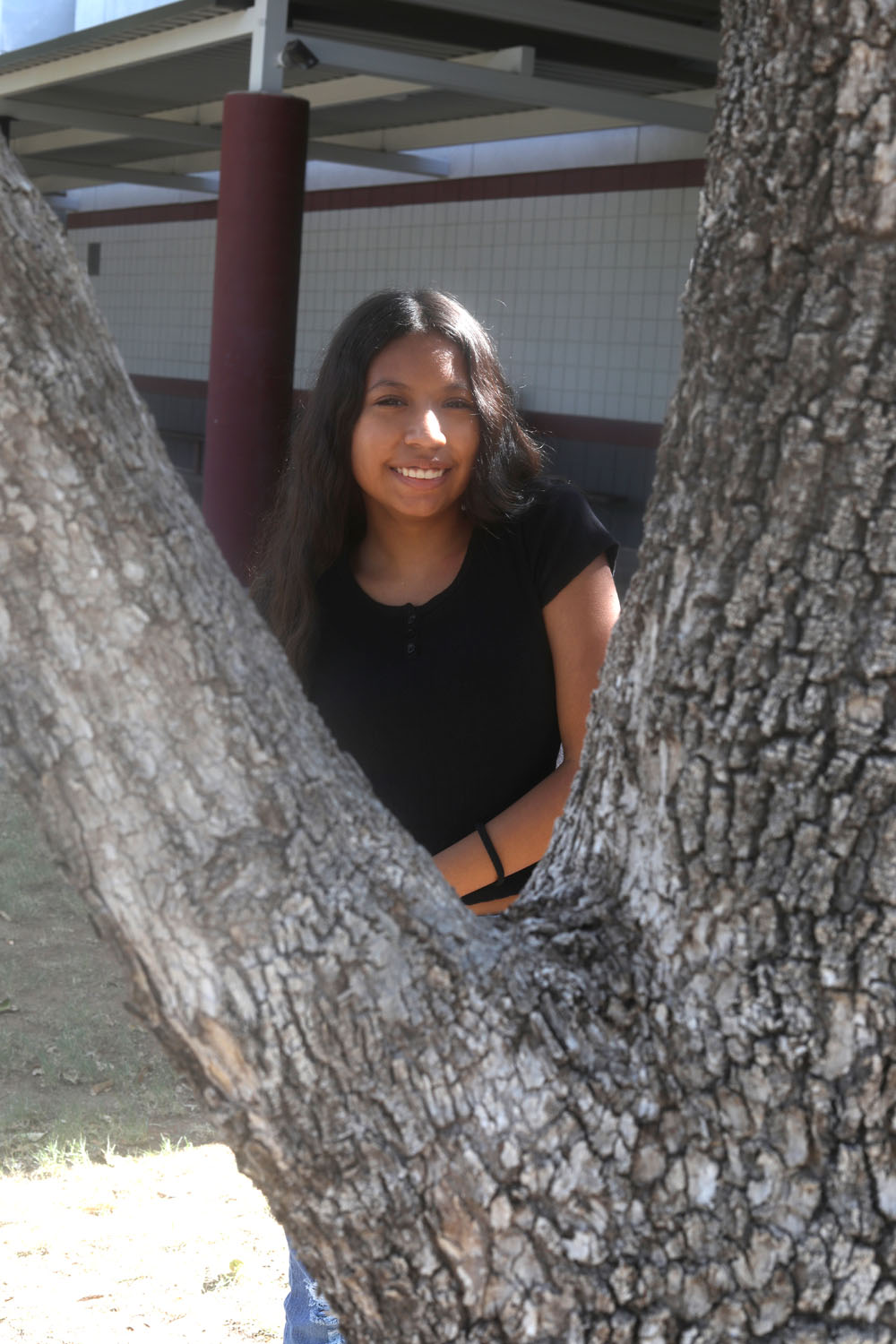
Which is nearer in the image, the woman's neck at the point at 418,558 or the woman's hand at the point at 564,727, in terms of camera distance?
the woman's hand at the point at 564,727

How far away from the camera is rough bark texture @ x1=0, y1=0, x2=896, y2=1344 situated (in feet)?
3.74

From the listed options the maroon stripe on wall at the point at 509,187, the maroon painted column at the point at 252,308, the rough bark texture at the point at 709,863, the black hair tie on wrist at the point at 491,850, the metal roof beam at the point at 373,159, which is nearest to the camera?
the rough bark texture at the point at 709,863

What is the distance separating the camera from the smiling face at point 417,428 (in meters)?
2.11

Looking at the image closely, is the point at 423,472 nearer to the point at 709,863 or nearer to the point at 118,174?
the point at 709,863

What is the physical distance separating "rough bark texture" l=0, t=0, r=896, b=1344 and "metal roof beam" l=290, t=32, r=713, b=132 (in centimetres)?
646

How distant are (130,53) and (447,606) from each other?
24.6ft

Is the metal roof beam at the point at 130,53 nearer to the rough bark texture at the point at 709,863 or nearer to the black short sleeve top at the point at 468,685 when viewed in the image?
the black short sleeve top at the point at 468,685

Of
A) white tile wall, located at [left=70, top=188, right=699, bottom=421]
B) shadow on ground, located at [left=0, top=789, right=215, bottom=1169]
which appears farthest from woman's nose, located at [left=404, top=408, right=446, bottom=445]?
white tile wall, located at [left=70, top=188, right=699, bottom=421]

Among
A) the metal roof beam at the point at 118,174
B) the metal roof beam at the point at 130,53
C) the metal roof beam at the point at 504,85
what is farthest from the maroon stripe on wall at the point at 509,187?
the metal roof beam at the point at 130,53

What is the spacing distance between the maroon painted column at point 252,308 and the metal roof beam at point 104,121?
4.28 metres

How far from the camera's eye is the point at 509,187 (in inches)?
442

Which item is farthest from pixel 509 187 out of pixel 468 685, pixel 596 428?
pixel 468 685

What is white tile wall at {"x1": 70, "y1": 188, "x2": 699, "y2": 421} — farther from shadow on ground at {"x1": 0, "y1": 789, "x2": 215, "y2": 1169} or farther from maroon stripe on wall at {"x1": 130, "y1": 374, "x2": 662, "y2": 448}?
shadow on ground at {"x1": 0, "y1": 789, "x2": 215, "y2": 1169}

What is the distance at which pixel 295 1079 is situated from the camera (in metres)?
1.16
